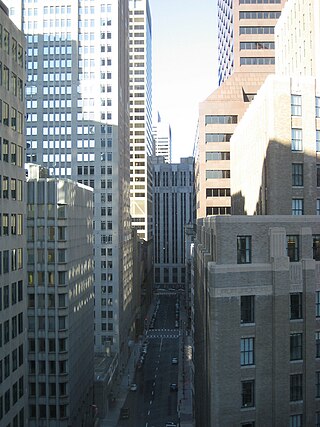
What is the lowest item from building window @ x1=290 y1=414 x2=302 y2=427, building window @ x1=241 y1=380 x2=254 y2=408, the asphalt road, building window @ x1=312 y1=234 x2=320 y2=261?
the asphalt road

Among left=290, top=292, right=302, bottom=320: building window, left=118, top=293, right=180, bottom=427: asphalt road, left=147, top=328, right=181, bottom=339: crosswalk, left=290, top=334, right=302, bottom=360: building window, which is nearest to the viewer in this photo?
left=290, top=334, right=302, bottom=360: building window

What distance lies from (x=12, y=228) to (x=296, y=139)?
27910 mm

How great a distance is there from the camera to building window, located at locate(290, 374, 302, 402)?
123 ft

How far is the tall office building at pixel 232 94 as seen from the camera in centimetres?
9450

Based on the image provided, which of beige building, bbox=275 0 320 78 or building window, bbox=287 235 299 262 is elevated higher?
beige building, bbox=275 0 320 78

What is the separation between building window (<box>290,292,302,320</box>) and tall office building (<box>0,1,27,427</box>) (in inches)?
847

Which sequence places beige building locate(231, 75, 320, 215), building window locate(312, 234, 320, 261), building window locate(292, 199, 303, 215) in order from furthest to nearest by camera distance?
building window locate(292, 199, 303, 215) < beige building locate(231, 75, 320, 215) < building window locate(312, 234, 320, 261)

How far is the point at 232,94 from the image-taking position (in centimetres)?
9675

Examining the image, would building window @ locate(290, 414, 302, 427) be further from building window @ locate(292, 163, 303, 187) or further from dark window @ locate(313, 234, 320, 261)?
building window @ locate(292, 163, 303, 187)

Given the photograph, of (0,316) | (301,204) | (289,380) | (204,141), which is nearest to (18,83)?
(0,316)

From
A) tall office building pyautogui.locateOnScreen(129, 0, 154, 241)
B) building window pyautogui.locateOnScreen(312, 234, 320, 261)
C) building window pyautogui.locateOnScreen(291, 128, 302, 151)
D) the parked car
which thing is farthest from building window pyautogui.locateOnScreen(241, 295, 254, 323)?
tall office building pyautogui.locateOnScreen(129, 0, 154, 241)

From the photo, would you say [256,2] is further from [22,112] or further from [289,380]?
[289,380]

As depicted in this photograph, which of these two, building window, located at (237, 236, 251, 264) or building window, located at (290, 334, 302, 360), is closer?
building window, located at (237, 236, 251, 264)

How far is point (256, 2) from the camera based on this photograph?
105 meters
